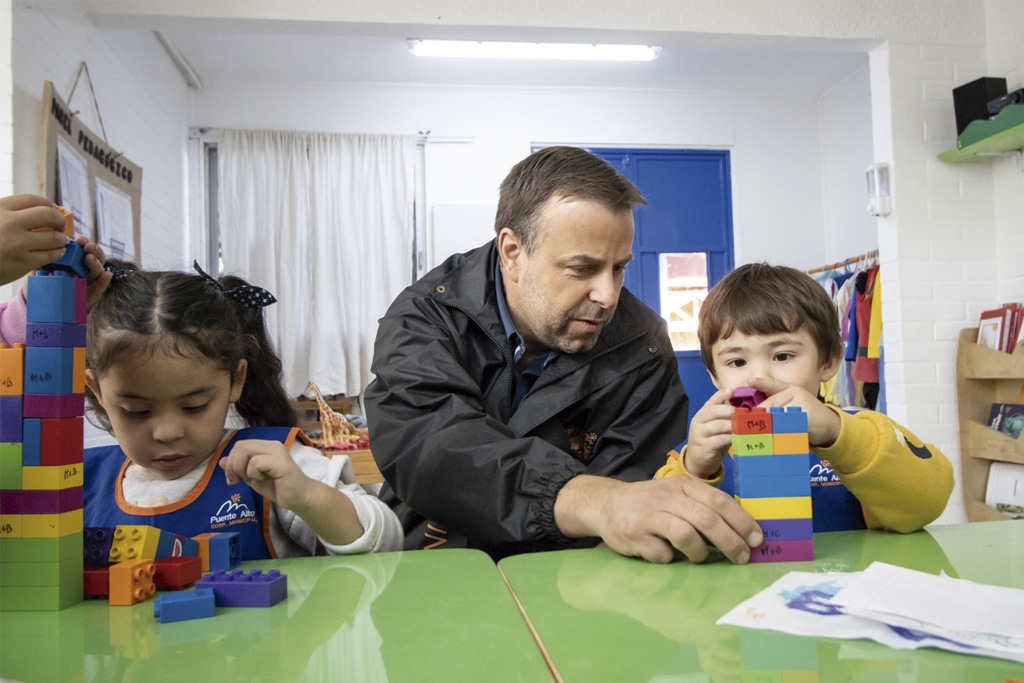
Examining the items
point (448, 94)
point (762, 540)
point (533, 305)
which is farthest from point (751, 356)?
point (448, 94)

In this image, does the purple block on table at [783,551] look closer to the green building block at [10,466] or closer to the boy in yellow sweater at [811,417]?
the boy in yellow sweater at [811,417]

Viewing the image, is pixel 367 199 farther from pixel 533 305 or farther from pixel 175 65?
pixel 533 305

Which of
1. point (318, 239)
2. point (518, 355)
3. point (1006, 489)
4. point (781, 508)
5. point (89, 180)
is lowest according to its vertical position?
point (1006, 489)

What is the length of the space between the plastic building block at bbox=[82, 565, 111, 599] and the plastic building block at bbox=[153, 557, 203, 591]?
0.16 ft

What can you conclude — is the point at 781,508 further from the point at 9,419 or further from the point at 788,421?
the point at 9,419

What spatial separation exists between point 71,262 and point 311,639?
20.1 inches

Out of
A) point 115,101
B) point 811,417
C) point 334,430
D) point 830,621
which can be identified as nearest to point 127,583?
point 830,621

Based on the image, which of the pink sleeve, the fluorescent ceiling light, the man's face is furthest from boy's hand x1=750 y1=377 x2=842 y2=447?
the fluorescent ceiling light

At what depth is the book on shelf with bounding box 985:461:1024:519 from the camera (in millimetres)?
3109

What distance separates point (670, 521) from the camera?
882mm

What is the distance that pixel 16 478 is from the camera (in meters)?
0.79

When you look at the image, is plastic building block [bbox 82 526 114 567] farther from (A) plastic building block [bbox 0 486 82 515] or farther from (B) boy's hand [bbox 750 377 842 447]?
(B) boy's hand [bbox 750 377 842 447]

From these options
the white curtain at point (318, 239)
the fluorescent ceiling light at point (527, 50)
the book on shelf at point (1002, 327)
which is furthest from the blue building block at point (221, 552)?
the fluorescent ceiling light at point (527, 50)

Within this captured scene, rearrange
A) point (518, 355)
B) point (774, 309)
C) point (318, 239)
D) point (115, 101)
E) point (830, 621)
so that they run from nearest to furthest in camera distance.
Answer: point (830, 621) < point (774, 309) < point (518, 355) < point (115, 101) < point (318, 239)
